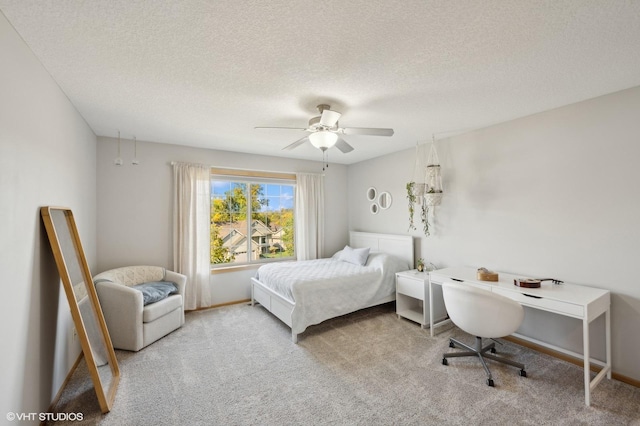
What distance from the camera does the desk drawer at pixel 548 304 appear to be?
2205mm

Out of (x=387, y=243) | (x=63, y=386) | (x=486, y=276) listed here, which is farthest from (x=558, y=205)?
(x=63, y=386)

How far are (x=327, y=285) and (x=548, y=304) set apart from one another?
2179mm

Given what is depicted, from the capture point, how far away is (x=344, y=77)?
7.10 ft

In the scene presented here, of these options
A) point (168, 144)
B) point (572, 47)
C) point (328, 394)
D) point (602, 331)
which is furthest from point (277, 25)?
point (602, 331)

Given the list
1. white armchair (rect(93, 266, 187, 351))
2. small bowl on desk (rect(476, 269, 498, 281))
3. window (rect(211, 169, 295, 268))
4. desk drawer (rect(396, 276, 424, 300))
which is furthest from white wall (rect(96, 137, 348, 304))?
small bowl on desk (rect(476, 269, 498, 281))

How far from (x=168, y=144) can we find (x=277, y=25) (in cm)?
328

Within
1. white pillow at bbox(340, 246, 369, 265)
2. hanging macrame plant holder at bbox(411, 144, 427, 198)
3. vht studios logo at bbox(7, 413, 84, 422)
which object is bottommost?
vht studios logo at bbox(7, 413, 84, 422)

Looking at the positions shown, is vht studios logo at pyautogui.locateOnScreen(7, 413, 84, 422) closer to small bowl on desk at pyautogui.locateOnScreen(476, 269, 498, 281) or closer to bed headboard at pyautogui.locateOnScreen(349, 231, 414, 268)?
small bowl on desk at pyautogui.locateOnScreen(476, 269, 498, 281)

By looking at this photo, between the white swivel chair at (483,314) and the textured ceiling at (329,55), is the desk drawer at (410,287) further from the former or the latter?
the textured ceiling at (329,55)

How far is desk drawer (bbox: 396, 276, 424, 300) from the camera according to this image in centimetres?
361

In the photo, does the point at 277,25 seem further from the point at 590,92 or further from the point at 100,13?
the point at 590,92

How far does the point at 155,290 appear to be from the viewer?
338 cm

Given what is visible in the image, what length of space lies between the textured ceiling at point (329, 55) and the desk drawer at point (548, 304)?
1.83 metres

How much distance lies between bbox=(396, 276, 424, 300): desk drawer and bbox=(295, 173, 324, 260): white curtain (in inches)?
71.5
